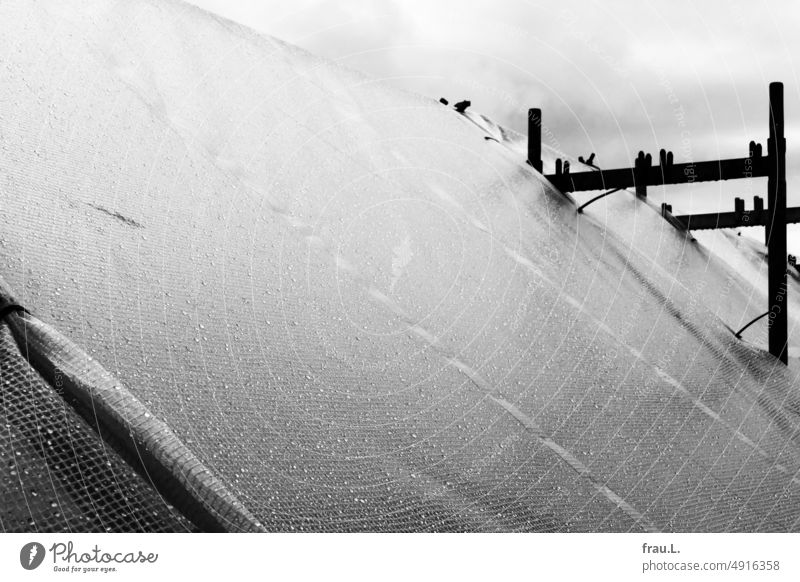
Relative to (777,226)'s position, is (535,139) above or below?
above

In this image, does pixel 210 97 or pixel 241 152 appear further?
pixel 210 97

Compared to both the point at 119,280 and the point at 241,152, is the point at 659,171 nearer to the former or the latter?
the point at 241,152

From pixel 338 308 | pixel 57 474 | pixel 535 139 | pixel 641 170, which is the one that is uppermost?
pixel 535 139

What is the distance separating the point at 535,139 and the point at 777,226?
3.19ft

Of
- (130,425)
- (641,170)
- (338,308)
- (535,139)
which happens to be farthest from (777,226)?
(130,425)

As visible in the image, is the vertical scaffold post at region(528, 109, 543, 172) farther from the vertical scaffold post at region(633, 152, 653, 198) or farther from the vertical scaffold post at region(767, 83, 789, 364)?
the vertical scaffold post at region(767, 83, 789, 364)

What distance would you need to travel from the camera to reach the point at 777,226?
3.36 meters

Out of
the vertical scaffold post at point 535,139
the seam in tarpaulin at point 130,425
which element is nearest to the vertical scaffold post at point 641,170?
the vertical scaffold post at point 535,139

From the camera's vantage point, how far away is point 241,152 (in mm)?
2242

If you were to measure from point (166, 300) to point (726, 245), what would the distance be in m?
3.86

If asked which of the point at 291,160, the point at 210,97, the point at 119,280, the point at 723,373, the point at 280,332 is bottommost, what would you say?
the point at 723,373

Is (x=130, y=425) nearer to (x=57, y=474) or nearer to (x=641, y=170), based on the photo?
(x=57, y=474)
